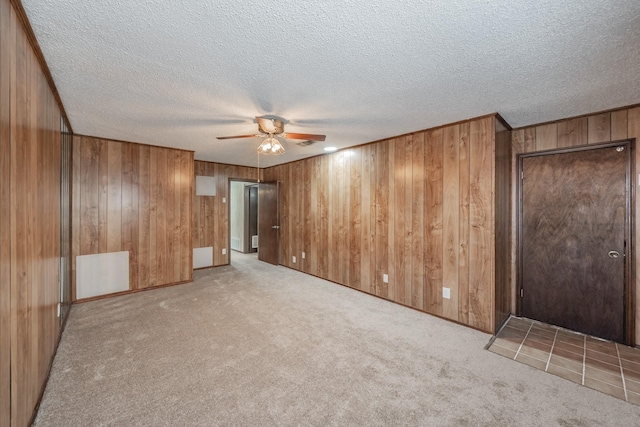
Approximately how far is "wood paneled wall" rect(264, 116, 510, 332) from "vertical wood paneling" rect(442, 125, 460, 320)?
0.04ft

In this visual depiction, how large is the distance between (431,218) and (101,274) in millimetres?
4771

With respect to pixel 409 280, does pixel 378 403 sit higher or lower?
→ lower

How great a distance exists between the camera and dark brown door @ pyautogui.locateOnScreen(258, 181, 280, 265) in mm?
6062

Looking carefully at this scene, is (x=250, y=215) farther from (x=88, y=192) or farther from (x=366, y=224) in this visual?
(x=366, y=224)

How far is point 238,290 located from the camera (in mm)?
4242

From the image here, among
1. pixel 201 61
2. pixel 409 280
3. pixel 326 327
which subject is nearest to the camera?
pixel 201 61

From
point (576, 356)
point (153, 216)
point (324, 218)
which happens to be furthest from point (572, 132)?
point (153, 216)

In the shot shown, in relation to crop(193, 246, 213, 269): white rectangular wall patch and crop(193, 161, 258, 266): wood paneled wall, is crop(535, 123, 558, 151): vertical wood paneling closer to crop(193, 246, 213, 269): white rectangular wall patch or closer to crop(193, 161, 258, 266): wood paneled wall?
crop(193, 161, 258, 266): wood paneled wall

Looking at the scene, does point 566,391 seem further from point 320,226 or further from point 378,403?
point 320,226

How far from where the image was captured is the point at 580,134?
288 centimetres

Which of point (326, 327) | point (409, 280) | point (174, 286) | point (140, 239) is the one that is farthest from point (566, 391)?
point (140, 239)

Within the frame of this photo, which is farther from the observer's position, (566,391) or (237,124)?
(237,124)

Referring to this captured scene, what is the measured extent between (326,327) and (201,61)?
2761mm

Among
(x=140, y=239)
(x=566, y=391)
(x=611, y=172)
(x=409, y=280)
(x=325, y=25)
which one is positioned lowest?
(x=566, y=391)
